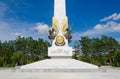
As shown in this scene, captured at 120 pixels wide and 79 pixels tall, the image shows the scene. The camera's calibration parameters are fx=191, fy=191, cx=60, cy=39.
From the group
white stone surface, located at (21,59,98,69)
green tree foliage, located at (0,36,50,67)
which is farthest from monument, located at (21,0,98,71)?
green tree foliage, located at (0,36,50,67)

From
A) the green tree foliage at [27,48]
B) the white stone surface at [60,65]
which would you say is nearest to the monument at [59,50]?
the white stone surface at [60,65]

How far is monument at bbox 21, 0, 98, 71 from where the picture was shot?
17.5m

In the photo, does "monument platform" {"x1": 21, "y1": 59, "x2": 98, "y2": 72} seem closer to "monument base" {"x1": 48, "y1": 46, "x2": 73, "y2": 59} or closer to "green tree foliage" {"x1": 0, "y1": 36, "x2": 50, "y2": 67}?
"monument base" {"x1": 48, "y1": 46, "x2": 73, "y2": 59}

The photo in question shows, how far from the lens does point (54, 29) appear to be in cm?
2078

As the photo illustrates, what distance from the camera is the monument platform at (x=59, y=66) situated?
53.5 feet

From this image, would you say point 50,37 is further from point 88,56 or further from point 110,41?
point 110,41

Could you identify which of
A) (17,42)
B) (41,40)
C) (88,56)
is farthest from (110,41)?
(17,42)

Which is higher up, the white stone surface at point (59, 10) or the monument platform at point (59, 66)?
the white stone surface at point (59, 10)

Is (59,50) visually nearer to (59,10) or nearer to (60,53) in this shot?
(60,53)

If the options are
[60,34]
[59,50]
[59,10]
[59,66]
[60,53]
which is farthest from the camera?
[59,10]

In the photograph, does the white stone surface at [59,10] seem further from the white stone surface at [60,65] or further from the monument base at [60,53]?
the white stone surface at [60,65]

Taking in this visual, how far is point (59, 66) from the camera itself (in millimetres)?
17781

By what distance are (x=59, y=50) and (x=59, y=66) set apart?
95.5 inches

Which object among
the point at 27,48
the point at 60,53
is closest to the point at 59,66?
the point at 60,53
